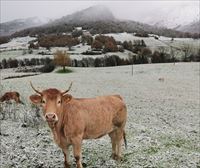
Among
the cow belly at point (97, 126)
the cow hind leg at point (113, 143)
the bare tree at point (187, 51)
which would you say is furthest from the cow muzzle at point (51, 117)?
the bare tree at point (187, 51)

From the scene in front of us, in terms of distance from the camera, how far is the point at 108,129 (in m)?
14.7

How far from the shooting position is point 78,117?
13.4 meters

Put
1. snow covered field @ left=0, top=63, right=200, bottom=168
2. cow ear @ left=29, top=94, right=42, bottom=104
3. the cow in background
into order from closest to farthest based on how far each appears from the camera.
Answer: cow ear @ left=29, top=94, right=42, bottom=104
snow covered field @ left=0, top=63, right=200, bottom=168
the cow in background

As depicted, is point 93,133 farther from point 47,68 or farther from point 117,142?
point 47,68

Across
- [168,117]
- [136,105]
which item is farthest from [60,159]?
[136,105]

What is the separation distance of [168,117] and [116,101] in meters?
18.2

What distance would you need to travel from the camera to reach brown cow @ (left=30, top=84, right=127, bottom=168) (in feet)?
40.4

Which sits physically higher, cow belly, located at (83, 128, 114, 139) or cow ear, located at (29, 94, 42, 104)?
cow ear, located at (29, 94, 42, 104)

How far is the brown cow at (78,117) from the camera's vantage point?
40.4 ft

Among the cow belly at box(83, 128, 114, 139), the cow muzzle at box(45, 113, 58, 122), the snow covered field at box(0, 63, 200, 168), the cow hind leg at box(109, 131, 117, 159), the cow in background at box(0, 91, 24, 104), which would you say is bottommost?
the cow in background at box(0, 91, 24, 104)

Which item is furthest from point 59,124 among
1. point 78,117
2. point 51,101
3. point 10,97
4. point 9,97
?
point 10,97

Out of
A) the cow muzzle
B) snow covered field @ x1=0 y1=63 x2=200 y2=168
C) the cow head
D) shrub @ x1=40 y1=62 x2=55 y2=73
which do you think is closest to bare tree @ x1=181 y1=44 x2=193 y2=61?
shrub @ x1=40 y1=62 x2=55 y2=73

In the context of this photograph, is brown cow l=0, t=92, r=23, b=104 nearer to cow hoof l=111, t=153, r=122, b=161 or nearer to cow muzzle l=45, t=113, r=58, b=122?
cow hoof l=111, t=153, r=122, b=161

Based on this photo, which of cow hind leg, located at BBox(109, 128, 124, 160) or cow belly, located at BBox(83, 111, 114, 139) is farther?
cow hind leg, located at BBox(109, 128, 124, 160)
